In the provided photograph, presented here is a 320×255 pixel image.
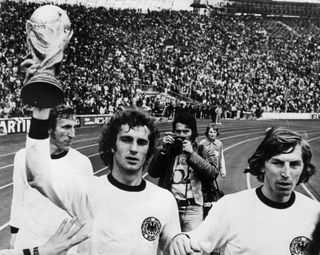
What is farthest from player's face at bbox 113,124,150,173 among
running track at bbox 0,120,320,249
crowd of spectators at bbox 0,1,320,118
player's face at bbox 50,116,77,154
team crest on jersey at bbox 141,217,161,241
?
crowd of spectators at bbox 0,1,320,118

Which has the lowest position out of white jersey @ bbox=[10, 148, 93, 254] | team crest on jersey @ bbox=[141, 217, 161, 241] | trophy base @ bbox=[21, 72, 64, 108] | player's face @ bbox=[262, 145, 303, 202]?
white jersey @ bbox=[10, 148, 93, 254]

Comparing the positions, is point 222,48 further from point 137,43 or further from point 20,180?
point 20,180

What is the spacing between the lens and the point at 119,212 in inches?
128

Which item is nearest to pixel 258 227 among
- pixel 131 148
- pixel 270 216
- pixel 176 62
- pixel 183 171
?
→ pixel 270 216

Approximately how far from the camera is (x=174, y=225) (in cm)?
336

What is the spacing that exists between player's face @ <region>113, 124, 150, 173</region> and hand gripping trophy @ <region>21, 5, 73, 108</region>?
3.23ft

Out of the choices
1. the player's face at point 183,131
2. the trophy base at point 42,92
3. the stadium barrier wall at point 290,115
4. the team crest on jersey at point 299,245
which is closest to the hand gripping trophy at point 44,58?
the trophy base at point 42,92

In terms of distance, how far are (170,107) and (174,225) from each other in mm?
28619

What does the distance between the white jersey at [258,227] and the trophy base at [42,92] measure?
3.62 feet

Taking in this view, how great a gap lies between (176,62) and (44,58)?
3722 centimetres

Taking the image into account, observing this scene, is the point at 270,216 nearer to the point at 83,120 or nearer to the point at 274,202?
the point at 274,202

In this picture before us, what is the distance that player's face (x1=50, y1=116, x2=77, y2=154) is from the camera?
4.87 meters

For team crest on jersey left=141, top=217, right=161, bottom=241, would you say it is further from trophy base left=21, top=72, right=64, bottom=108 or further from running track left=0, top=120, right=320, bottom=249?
running track left=0, top=120, right=320, bottom=249

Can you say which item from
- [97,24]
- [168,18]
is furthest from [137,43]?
[168,18]
